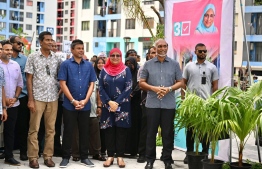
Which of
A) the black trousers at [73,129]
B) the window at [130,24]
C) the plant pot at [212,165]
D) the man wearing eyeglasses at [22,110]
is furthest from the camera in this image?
the window at [130,24]

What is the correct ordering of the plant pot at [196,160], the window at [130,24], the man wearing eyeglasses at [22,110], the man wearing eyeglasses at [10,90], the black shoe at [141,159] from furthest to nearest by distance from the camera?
the window at [130,24], the black shoe at [141,159], the man wearing eyeglasses at [22,110], the man wearing eyeglasses at [10,90], the plant pot at [196,160]

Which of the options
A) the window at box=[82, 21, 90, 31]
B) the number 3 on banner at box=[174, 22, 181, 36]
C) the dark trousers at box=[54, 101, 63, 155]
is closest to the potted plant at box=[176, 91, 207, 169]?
the number 3 on banner at box=[174, 22, 181, 36]

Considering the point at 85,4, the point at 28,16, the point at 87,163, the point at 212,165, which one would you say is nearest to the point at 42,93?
the point at 87,163

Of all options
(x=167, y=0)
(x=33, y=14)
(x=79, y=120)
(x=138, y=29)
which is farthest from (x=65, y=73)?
(x=33, y=14)

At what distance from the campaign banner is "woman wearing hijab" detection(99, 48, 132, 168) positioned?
4.25 ft

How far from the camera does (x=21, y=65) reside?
7879mm

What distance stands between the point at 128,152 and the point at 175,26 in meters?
2.41

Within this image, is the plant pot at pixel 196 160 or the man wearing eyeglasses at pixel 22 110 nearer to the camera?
the plant pot at pixel 196 160

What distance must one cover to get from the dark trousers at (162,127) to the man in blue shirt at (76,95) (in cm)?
100

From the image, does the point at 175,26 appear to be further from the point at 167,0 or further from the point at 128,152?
the point at 128,152

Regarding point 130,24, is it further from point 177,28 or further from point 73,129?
point 73,129

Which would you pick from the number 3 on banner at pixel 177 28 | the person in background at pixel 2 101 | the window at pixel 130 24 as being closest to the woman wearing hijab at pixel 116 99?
A: the number 3 on banner at pixel 177 28

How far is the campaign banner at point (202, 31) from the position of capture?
7.55m

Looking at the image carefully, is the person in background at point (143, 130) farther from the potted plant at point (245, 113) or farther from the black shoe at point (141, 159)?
the potted plant at point (245, 113)
